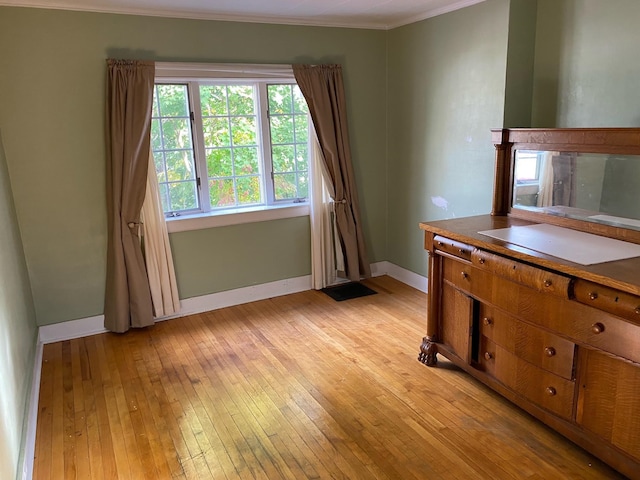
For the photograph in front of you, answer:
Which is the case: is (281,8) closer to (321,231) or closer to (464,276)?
(321,231)

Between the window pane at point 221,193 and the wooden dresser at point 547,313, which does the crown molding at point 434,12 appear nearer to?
the wooden dresser at point 547,313

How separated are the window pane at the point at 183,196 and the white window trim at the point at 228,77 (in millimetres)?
78

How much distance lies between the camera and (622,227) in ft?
7.79

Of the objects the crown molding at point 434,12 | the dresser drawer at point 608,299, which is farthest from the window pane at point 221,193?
the dresser drawer at point 608,299

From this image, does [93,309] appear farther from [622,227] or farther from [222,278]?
[622,227]

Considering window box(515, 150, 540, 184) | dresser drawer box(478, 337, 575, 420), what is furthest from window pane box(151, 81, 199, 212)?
dresser drawer box(478, 337, 575, 420)

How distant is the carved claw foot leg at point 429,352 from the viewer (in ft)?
9.70

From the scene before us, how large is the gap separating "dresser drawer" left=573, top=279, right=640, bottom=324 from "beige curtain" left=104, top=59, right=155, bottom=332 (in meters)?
2.84

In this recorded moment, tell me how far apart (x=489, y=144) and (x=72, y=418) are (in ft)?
10.2

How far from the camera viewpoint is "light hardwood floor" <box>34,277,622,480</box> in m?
2.15

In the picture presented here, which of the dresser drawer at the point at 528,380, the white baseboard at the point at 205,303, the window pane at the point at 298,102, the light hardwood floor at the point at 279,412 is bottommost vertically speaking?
the light hardwood floor at the point at 279,412

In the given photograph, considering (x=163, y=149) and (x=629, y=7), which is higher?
(x=629, y=7)

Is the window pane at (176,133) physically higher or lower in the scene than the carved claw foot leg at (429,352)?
higher

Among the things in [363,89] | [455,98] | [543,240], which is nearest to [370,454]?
[543,240]
